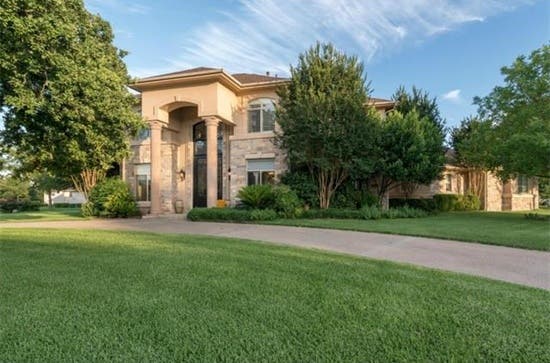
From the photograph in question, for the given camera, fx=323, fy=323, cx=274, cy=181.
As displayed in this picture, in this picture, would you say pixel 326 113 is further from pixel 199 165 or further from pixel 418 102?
pixel 199 165

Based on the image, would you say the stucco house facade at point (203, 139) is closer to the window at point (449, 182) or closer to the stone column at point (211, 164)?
the stone column at point (211, 164)

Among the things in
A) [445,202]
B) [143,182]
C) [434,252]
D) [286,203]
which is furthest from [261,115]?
[434,252]

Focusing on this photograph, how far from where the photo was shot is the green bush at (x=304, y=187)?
1520 centimetres

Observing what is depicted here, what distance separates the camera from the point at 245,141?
17.1 meters

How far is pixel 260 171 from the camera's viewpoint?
17.0m

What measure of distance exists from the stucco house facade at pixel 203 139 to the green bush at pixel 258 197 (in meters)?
2.10

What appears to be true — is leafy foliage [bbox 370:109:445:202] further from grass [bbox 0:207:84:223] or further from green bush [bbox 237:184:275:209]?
grass [bbox 0:207:84:223]

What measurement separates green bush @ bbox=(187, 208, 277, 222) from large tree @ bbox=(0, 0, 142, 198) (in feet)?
17.9

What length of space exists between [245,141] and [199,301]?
13.9 meters

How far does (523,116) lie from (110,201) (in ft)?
60.6

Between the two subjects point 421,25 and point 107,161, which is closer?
point 107,161

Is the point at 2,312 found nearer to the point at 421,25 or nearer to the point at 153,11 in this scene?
the point at 153,11

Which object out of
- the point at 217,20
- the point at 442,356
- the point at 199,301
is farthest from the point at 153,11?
the point at 442,356

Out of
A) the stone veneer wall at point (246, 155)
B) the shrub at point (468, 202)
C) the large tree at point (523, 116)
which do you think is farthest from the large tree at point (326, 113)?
the shrub at point (468, 202)
